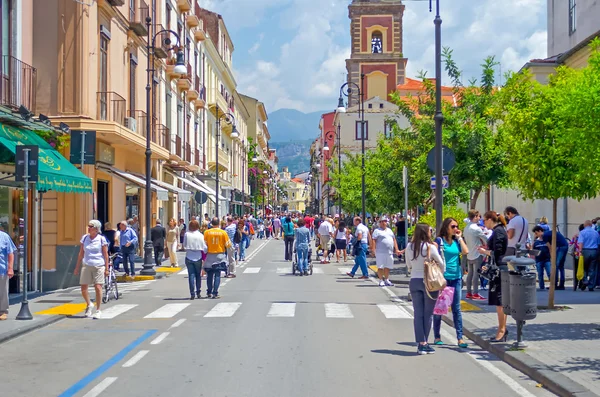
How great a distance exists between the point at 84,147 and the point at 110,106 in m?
6.34

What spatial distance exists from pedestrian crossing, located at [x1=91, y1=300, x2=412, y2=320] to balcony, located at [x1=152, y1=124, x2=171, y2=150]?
15683 millimetres

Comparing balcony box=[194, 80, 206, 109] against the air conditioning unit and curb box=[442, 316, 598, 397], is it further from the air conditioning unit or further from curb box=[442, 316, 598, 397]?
curb box=[442, 316, 598, 397]

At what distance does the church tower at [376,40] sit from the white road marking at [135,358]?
73.9m

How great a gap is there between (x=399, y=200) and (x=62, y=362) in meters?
24.1

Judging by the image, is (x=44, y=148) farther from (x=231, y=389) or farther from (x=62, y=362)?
(x=231, y=389)

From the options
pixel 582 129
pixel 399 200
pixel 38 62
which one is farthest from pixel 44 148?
pixel 399 200

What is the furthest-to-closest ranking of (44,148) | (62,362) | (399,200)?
1. (399,200)
2. (44,148)
3. (62,362)

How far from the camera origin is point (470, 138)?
71.2 feet

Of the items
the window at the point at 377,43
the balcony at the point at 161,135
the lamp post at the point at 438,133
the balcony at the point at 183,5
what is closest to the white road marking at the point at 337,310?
A: the lamp post at the point at 438,133

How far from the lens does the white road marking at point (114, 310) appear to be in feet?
47.6

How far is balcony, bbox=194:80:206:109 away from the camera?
45903mm

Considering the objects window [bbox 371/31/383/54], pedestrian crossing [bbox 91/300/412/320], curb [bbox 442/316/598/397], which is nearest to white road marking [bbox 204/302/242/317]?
pedestrian crossing [bbox 91/300/412/320]

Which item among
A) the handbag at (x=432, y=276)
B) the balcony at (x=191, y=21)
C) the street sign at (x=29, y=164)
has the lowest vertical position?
the handbag at (x=432, y=276)

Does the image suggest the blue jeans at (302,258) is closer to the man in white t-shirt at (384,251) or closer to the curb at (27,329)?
the man in white t-shirt at (384,251)
